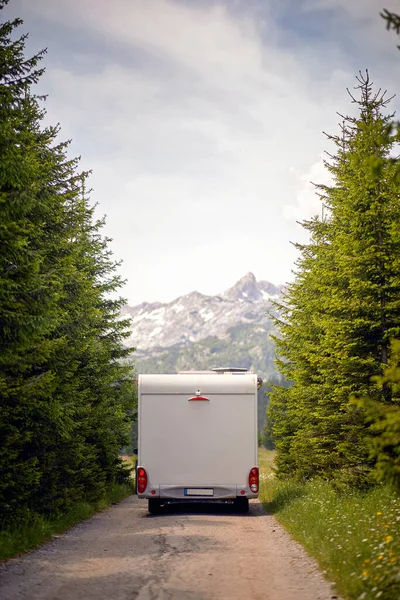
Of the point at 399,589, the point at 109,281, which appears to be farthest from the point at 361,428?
the point at 109,281

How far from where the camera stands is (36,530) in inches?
508

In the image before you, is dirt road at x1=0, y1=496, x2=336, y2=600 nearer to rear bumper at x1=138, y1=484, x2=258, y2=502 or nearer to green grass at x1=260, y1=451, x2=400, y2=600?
green grass at x1=260, y1=451, x2=400, y2=600

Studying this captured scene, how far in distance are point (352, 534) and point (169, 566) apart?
107 inches

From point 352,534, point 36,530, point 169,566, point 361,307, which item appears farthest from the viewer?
point 361,307

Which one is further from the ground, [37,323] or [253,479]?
[37,323]

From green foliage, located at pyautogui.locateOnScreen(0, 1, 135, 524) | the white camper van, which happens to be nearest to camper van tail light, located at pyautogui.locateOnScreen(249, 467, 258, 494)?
the white camper van

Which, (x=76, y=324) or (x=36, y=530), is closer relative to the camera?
(x=36, y=530)

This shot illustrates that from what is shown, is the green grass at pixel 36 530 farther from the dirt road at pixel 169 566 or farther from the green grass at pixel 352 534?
the green grass at pixel 352 534

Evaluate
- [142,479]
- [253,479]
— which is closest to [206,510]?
[253,479]

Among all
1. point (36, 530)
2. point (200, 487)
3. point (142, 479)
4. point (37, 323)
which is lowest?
point (36, 530)

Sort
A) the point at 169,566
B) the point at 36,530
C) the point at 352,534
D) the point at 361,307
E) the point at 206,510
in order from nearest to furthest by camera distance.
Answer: the point at 169,566
the point at 352,534
the point at 36,530
the point at 361,307
the point at 206,510

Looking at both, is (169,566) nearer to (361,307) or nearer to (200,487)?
(200,487)

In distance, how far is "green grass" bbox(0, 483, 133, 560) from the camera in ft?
36.8

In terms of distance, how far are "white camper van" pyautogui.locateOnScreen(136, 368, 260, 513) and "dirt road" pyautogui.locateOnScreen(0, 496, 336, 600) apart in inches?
53.1
